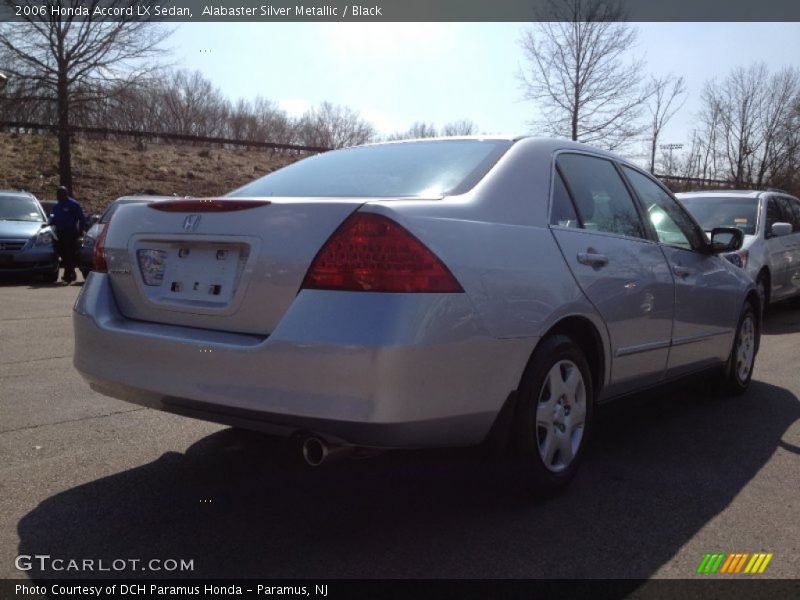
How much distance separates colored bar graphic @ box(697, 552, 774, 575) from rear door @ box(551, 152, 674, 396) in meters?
1.06

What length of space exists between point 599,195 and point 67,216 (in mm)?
11572

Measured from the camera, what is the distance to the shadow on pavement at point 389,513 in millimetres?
2762

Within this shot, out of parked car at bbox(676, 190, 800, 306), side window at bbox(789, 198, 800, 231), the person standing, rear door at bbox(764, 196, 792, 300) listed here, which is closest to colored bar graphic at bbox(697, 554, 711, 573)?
parked car at bbox(676, 190, 800, 306)

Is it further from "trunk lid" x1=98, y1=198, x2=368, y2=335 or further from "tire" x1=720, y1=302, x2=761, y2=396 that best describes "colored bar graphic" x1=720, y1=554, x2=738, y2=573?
"tire" x1=720, y1=302, x2=761, y2=396

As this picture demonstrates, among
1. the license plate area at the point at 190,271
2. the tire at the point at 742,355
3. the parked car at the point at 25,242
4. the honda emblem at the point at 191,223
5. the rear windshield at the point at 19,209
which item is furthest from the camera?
the rear windshield at the point at 19,209

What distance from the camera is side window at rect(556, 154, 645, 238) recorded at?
3.79 meters

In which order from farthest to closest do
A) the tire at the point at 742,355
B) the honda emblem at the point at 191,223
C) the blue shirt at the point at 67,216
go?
the blue shirt at the point at 67,216 → the tire at the point at 742,355 → the honda emblem at the point at 191,223

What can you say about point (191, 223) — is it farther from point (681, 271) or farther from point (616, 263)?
point (681, 271)

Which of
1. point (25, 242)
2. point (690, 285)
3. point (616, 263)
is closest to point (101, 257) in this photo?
point (616, 263)

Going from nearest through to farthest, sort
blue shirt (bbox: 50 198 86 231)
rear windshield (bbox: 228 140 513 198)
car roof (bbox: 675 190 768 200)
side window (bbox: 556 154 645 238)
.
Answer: rear windshield (bbox: 228 140 513 198)
side window (bbox: 556 154 645 238)
car roof (bbox: 675 190 768 200)
blue shirt (bbox: 50 198 86 231)

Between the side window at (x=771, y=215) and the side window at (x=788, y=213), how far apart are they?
203 mm

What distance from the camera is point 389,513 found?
322 centimetres

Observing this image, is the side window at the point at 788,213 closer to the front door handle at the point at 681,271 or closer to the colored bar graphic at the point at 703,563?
the front door handle at the point at 681,271

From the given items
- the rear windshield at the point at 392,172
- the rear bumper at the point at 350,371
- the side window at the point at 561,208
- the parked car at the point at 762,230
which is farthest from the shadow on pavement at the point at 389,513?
the parked car at the point at 762,230
